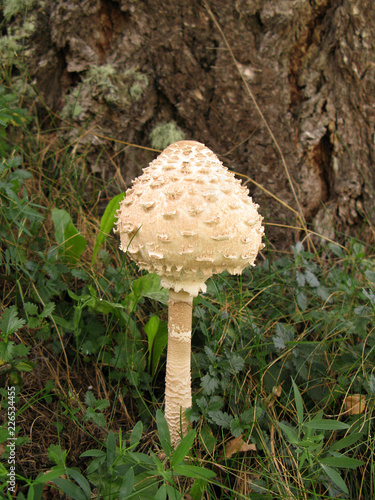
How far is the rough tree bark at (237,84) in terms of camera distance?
10.6 feet

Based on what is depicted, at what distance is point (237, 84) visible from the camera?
335cm

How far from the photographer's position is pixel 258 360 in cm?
249

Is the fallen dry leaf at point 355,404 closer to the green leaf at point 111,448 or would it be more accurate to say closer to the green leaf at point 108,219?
the green leaf at point 111,448

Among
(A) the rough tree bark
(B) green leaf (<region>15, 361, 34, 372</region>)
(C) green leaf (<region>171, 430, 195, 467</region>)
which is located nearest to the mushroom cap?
(C) green leaf (<region>171, 430, 195, 467</region>)

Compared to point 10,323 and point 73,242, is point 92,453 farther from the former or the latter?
point 73,242

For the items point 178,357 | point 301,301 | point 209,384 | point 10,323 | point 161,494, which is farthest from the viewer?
point 301,301

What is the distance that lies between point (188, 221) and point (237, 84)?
7.14 ft

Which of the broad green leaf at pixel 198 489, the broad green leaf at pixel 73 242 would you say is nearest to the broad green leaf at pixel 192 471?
the broad green leaf at pixel 198 489

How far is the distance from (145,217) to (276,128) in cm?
221

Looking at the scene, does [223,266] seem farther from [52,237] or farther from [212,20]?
[212,20]

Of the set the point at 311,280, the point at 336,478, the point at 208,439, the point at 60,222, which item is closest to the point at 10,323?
the point at 60,222

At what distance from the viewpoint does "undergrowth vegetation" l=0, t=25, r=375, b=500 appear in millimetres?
1876

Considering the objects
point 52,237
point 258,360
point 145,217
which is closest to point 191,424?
Answer: point 258,360

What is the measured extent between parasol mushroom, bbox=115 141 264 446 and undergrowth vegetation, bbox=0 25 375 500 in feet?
1.97
